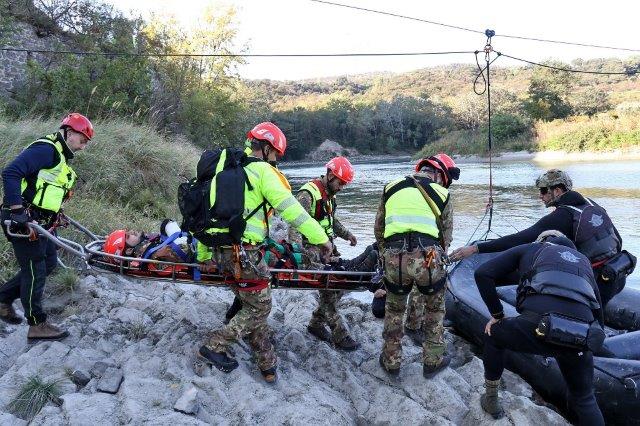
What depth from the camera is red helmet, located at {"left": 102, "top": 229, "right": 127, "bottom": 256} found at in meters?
4.36

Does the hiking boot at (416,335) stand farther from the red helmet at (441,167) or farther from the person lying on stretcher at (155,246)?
the person lying on stretcher at (155,246)

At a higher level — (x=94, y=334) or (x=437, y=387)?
(x=94, y=334)

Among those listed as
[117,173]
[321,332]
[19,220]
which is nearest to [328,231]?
[321,332]

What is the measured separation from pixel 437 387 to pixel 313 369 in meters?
1.05

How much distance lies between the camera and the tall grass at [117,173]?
280 inches

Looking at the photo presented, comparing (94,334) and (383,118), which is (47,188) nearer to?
(94,334)

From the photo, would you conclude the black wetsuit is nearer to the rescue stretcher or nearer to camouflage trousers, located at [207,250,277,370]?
the rescue stretcher

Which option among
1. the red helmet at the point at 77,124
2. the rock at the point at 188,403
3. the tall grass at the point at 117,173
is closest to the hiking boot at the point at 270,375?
the rock at the point at 188,403

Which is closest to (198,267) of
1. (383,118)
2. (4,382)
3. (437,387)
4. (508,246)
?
(4,382)

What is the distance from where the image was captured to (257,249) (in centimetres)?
390

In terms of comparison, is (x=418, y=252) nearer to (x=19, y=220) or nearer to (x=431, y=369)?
(x=431, y=369)

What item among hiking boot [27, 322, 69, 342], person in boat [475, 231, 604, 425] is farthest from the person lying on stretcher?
person in boat [475, 231, 604, 425]

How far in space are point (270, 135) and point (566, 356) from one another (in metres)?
2.58

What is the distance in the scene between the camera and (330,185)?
16.9 ft
